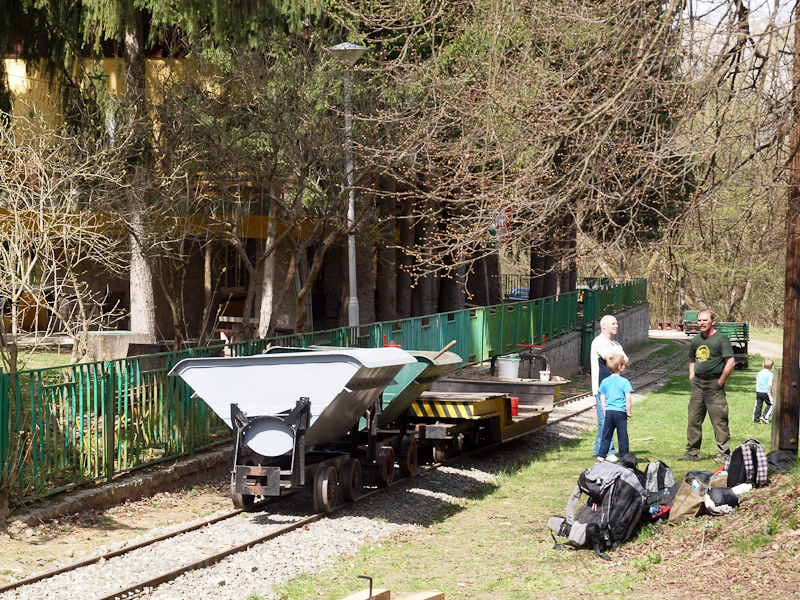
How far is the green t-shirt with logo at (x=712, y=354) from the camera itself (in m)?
12.1

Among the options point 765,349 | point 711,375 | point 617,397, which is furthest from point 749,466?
point 765,349

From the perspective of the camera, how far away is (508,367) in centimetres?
A: 1831

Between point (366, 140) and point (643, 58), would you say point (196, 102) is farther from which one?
point (643, 58)

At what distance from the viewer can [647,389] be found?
27.5 meters

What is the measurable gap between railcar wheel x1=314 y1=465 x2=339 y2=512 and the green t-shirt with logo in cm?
511

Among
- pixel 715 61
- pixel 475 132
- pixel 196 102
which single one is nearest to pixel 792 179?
pixel 715 61

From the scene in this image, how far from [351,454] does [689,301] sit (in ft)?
178

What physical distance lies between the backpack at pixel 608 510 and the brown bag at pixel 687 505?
1.21 feet

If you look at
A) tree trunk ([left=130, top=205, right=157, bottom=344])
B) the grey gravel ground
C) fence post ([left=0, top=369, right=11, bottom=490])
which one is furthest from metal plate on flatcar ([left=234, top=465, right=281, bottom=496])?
tree trunk ([left=130, top=205, right=157, bottom=344])

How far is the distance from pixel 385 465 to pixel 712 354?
456 centimetres

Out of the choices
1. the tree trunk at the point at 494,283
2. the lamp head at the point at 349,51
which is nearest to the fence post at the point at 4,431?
the lamp head at the point at 349,51

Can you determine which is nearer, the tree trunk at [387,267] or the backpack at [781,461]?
the backpack at [781,461]

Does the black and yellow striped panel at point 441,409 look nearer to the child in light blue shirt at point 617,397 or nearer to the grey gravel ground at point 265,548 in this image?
the grey gravel ground at point 265,548

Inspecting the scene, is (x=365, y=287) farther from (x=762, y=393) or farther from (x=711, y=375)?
(x=711, y=375)
